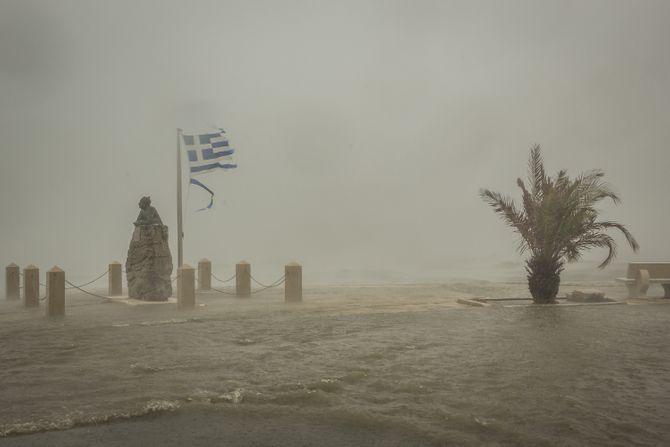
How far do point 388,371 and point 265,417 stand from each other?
6.30ft

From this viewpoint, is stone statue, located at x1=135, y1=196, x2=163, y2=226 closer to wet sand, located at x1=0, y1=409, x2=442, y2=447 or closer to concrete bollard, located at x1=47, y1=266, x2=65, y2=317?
concrete bollard, located at x1=47, y1=266, x2=65, y2=317

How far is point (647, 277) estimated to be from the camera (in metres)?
14.6

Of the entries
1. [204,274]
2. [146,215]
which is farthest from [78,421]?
[204,274]

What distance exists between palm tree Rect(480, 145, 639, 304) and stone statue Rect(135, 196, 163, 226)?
335 inches

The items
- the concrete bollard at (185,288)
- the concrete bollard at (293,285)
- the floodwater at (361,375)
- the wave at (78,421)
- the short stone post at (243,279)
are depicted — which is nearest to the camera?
the wave at (78,421)

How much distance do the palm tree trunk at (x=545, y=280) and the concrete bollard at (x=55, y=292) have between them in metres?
10.4

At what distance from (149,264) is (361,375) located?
9.31m

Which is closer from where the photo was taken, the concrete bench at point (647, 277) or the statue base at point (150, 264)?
the statue base at point (150, 264)

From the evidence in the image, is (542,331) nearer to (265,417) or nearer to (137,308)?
(265,417)

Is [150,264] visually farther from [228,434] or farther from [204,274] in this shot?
[228,434]

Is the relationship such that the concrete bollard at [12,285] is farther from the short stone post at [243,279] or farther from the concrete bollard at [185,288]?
the concrete bollard at [185,288]

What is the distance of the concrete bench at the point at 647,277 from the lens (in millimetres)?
14680

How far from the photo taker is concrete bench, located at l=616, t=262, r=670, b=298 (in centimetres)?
1468

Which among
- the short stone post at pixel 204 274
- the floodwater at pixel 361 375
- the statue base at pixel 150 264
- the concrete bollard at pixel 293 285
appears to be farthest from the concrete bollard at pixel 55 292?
the short stone post at pixel 204 274
